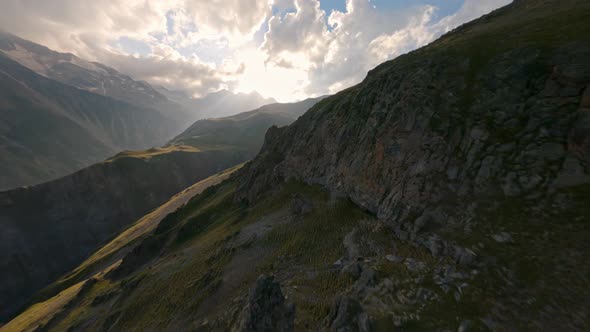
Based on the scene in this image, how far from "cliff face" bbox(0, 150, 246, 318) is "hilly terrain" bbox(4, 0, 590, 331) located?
97.0m

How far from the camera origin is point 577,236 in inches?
632

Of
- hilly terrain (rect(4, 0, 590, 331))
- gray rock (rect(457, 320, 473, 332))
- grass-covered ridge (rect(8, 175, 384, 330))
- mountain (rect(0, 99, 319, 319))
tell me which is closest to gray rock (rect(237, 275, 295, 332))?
hilly terrain (rect(4, 0, 590, 331))

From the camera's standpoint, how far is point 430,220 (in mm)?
23125

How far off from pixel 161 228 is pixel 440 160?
75.0 m

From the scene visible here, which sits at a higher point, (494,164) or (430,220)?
(494,164)

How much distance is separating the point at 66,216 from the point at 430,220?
17729cm

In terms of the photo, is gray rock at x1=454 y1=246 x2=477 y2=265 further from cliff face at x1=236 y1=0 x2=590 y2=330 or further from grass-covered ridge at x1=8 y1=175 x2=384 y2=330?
grass-covered ridge at x1=8 y1=175 x2=384 y2=330

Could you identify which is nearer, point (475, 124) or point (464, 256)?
point (464, 256)

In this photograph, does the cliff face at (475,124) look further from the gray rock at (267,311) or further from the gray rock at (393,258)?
the gray rock at (267,311)

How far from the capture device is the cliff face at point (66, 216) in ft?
359

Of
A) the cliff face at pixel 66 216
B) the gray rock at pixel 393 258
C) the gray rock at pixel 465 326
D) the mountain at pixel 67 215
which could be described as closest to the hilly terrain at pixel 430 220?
the gray rock at pixel 465 326

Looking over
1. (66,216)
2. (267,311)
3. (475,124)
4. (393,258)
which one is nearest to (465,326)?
(393,258)

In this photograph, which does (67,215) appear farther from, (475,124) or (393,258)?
(475,124)

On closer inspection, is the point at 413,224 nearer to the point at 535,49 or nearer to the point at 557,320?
the point at 557,320
